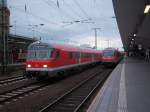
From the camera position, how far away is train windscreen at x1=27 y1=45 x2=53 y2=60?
724 inches

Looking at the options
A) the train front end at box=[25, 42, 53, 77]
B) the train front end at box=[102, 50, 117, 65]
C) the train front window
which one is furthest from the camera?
the train front end at box=[102, 50, 117, 65]

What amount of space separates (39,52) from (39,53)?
75 millimetres

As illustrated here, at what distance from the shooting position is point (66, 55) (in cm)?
2144

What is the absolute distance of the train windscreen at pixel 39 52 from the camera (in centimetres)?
1840

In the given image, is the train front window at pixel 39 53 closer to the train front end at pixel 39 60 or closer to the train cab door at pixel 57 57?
the train front end at pixel 39 60

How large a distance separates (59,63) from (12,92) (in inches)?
211

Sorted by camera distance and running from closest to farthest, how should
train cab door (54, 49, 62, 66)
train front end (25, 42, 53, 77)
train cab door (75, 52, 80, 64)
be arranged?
train front end (25, 42, 53, 77) → train cab door (54, 49, 62, 66) → train cab door (75, 52, 80, 64)

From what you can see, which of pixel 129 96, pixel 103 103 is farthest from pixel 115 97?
pixel 103 103

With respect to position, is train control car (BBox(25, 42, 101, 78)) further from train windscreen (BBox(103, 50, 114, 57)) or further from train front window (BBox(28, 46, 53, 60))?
train windscreen (BBox(103, 50, 114, 57))

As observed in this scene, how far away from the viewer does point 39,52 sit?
61.5 ft

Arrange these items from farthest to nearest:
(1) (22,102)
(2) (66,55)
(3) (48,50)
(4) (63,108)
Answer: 1. (2) (66,55)
2. (3) (48,50)
3. (1) (22,102)
4. (4) (63,108)

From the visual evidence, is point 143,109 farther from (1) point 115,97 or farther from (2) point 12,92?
(2) point 12,92

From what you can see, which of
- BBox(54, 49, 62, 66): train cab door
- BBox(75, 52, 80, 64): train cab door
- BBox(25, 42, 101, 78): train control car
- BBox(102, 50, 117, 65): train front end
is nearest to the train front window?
BBox(25, 42, 101, 78): train control car

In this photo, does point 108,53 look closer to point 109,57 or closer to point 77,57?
point 109,57
